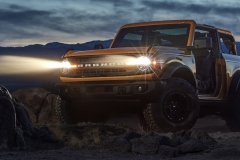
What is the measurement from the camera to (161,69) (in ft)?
30.5

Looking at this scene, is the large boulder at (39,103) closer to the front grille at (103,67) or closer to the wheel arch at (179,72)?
the front grille at (103,67)

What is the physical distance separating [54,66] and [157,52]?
213 centimetres

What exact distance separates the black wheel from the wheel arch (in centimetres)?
12

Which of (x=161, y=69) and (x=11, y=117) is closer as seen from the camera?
(x=11, y=117)

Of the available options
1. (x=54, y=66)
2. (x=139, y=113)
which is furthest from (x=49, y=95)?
(x=139, y=113)

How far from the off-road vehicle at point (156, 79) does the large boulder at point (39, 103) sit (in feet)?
13.9

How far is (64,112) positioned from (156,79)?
195 cm

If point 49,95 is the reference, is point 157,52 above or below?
above

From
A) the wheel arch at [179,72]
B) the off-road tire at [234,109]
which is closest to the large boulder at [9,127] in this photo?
the wheel arch at [179,72]

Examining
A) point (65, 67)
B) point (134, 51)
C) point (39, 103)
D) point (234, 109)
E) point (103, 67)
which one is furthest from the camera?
point (39, 103)

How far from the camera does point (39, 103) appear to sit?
14.7 meters

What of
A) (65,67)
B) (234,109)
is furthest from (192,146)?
(234,109)

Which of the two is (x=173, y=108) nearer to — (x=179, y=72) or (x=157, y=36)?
(x=179, y=72)

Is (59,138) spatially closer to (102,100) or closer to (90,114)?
(102,100)
